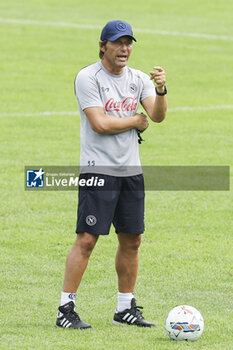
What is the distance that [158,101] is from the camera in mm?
7977

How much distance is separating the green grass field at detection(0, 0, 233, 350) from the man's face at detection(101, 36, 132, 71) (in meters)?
2.34

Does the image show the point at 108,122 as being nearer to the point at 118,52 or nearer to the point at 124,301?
the point at 118,52

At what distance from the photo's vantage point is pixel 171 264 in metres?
10.4

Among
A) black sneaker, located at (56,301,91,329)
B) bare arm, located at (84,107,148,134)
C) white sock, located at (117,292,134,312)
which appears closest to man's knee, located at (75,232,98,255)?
black sneaker, located at (56,301,91,329)

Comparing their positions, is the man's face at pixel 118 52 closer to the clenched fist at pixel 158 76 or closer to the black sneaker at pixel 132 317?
the clenched fist at pixel 158 76

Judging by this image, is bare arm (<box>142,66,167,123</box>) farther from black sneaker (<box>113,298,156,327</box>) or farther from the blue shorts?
black sneaker (<box>113,298,156,327</box>)

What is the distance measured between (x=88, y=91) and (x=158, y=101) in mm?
624

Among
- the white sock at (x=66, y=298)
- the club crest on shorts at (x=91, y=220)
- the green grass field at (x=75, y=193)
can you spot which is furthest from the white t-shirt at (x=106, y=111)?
the green grass field at (x=75, y=193)

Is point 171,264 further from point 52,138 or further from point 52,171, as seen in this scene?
point 52,138

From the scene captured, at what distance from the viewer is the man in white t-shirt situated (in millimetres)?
7891

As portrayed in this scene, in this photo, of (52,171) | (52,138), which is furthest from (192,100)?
(52,171)

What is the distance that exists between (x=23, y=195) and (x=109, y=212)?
608cm
